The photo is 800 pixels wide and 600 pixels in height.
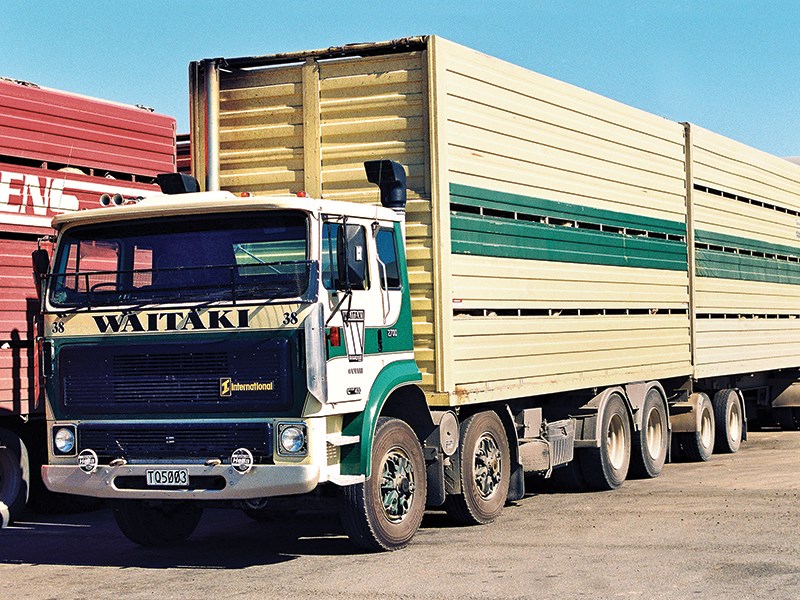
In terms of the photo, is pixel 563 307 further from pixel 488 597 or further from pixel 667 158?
pixel 488 597

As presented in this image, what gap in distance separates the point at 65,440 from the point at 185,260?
159cm

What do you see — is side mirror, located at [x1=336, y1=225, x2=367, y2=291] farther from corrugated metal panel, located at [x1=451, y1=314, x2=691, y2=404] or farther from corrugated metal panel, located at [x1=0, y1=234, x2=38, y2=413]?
corrugated metal panel, located at [x1=0, y1=234, x2=38, y2=413]

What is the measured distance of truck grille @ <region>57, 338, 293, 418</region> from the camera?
30.1 ft

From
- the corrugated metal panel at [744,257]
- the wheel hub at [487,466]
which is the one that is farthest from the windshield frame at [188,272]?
the corrugated metal panel at [744,257]

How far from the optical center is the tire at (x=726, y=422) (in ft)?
59.5

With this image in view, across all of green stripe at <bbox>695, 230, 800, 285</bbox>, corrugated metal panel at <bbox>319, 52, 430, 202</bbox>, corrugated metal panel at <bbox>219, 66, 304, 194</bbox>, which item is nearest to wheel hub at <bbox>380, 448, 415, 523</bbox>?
corrugated metal panel at <bbox>319, 52, 430, 202</bbox>

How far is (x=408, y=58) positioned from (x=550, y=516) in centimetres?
428

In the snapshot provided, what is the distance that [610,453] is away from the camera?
14.5 m

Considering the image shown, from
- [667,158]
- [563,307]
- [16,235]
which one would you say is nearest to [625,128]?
[667,158]

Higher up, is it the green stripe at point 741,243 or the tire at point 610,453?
the green stripe at point 741,243

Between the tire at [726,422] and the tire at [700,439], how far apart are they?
0.43 metres

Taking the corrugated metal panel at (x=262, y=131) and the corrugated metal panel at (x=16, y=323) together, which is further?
the corrugated metal panel at (x=16, y=323)

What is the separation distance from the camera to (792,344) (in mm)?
21234

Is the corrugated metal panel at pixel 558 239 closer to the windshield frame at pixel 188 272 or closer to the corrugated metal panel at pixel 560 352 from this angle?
the corrugated metal panel at pixel 560 352
